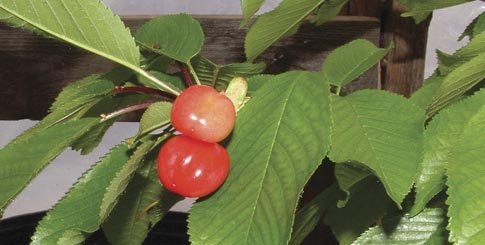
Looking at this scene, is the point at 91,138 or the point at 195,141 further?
the point at 91,138

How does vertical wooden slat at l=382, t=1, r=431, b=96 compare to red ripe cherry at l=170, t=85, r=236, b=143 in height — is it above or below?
below

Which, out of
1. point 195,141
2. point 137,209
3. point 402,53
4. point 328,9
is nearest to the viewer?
point 195,141

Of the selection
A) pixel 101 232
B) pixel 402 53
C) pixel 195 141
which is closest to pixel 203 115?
pixel 195 141

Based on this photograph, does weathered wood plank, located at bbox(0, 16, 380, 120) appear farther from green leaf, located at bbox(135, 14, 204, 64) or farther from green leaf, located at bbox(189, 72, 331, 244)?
green leaf, located at bbox(189, 72, 331, 244)

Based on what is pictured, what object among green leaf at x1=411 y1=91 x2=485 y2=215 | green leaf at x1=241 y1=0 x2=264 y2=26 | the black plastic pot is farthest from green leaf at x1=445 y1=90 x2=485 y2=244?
the black plastic pot

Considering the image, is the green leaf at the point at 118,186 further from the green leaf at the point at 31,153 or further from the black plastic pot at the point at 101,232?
the black plastic pot at the point at 101,232

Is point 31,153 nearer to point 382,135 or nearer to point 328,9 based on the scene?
point 382,135
